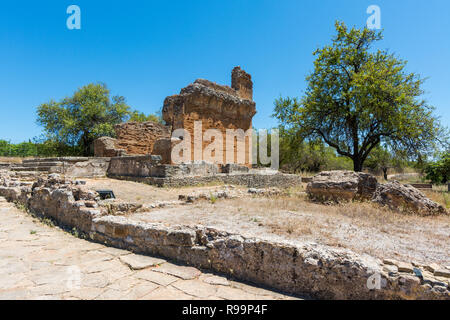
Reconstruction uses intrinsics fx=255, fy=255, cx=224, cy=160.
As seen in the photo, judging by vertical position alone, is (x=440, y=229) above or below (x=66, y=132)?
below

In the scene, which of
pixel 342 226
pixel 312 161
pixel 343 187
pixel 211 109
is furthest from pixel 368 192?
pixel 312 161

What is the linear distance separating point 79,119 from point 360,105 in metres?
21.0

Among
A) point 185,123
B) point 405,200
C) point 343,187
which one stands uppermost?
point 185,123

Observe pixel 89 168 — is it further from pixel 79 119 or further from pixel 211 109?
pixel 79 119

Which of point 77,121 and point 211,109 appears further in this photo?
point 77,121

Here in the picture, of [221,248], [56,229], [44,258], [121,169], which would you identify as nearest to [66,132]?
[121,169]

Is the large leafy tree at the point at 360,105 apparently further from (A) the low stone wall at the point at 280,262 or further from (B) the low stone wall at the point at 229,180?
(A) the low stone wall at the point at 280,262

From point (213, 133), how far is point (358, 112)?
7.92m

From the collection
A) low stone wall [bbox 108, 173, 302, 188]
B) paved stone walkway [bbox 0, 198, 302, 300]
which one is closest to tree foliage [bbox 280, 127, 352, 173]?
low stone wall [bbox 108, 173, 302, 188]

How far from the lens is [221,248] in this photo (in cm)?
275

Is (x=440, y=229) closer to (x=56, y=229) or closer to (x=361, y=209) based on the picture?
(x=361, y=209)

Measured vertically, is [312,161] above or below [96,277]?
above

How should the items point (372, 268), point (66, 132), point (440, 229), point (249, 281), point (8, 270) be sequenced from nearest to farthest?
point (372, 268) < point (249, 281) < point (8, 270) < point (440, 229) < point (66, 132)

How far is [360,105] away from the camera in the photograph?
12.8 meters
